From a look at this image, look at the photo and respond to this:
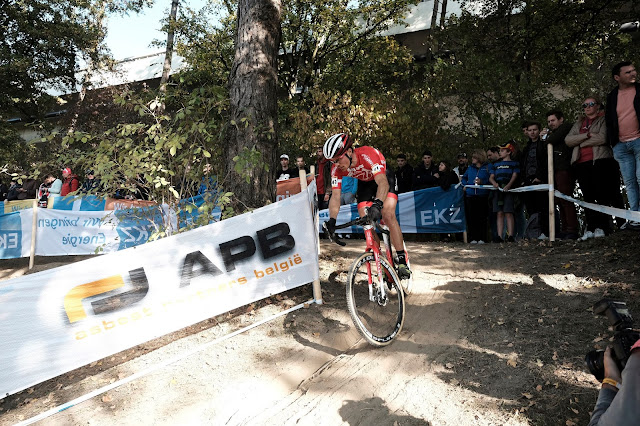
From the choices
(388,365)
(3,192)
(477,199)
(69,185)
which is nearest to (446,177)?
(477,199)

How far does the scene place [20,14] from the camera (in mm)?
20172

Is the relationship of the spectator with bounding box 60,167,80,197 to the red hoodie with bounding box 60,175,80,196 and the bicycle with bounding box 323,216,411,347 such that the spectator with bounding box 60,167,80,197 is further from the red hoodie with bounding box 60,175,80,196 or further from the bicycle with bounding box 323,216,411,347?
the bicycle with bounding box 323,216,411,347

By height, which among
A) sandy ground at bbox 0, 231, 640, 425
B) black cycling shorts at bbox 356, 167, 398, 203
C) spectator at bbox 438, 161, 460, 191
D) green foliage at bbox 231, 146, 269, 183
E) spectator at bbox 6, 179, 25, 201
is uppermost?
green foliage at bbox 231, 146, 269, 183

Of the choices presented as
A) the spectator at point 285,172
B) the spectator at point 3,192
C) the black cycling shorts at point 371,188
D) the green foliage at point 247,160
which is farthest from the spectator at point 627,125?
the spectator at point 3,192

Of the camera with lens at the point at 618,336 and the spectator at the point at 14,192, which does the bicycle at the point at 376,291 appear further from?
the spectator at the point at 14,192

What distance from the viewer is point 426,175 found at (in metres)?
11.2

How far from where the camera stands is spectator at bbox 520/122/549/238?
334 inches

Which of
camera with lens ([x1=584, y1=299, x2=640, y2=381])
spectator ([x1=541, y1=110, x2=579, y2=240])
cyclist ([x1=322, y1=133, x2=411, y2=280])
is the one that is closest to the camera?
camera with lens ([x1=584, y1=299, x2=640, y2=381])

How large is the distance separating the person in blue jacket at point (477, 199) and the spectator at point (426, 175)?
3.19 feet

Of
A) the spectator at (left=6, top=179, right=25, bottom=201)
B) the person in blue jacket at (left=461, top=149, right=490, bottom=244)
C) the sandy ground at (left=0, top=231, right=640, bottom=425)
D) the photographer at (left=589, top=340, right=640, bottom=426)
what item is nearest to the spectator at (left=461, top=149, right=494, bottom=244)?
the person in blue jacket at (left=461, top=149, right=490, bottom=244)

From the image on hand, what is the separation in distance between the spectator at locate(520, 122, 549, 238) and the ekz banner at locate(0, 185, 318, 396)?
4730 millimetres

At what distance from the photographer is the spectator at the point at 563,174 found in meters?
8.05

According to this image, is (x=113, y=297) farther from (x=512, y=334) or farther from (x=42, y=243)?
(x=42, y=243)

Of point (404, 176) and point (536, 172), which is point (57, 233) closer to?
point (404, 176)
